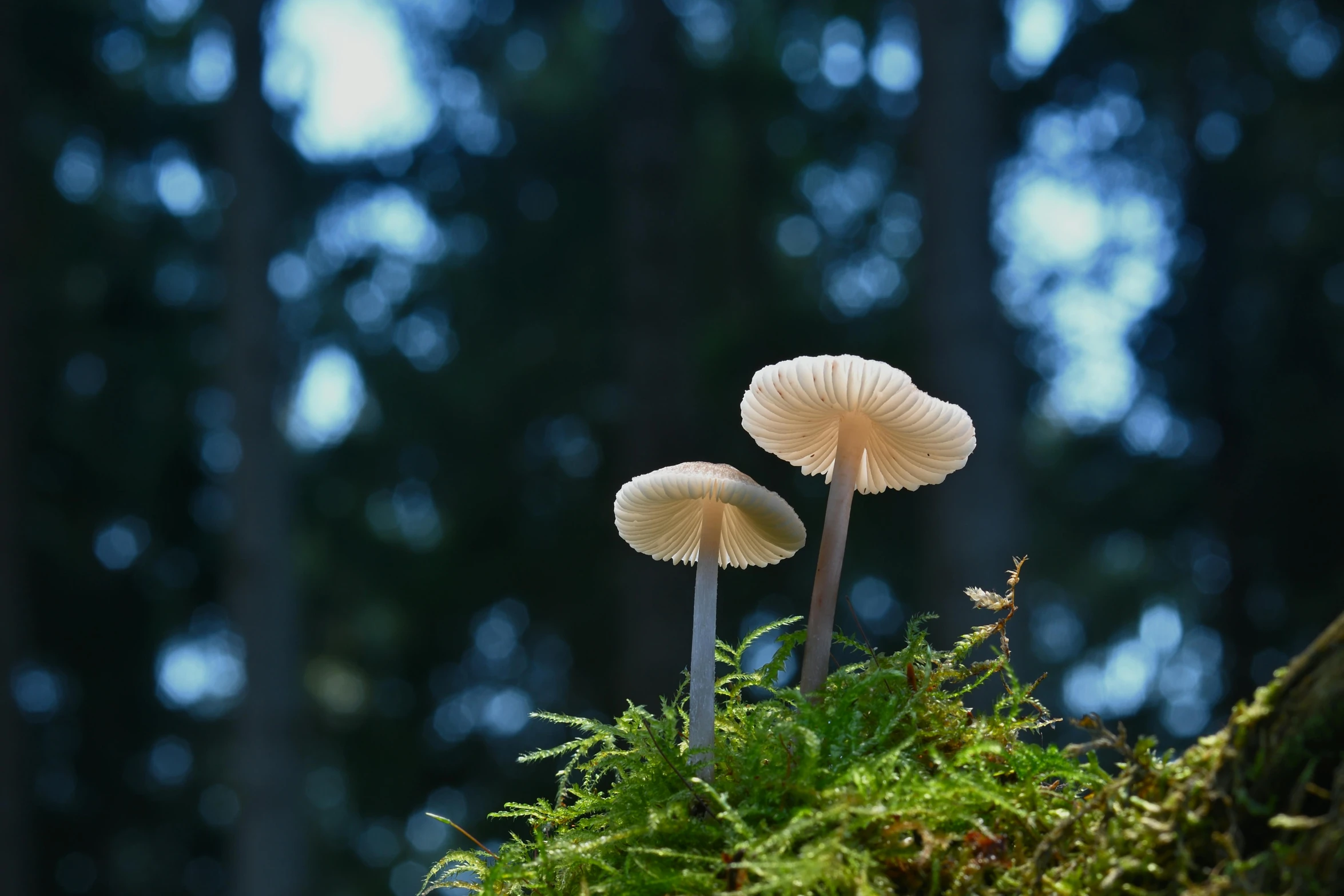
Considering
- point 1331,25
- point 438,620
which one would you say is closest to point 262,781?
point 438,620

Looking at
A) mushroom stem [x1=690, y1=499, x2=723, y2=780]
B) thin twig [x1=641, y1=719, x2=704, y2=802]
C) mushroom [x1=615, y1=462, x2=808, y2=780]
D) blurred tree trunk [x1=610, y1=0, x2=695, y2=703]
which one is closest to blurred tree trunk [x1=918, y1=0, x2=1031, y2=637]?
blurred tree trunk [x1=610, y1=0, x2=695, y2=703]

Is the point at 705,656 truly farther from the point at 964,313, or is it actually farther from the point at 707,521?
the point at 964,313

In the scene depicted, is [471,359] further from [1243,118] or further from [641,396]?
[1243,118]

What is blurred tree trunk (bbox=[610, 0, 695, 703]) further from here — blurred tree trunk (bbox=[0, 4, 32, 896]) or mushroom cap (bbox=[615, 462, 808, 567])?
blurred tree trunk (bbox=[0, 4, 32, 896])

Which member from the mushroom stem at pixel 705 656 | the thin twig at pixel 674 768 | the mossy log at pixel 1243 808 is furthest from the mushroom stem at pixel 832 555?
the mossy log at pixel 1243 808

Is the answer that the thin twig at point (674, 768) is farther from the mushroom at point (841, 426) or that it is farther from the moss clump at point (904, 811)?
the mushroom at point (841, 426)

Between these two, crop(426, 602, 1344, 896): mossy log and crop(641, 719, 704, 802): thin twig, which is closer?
crop(426, 602, 1344, 896): mossy log

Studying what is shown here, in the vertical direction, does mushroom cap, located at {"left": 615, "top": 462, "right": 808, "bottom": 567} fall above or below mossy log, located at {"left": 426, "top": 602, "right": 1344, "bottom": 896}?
above
